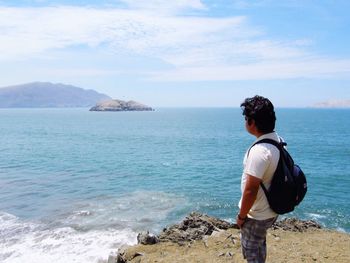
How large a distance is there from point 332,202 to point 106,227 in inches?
713

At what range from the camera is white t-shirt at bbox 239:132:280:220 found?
19.5ft

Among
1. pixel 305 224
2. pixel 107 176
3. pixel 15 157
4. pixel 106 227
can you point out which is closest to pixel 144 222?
pixel 106 227

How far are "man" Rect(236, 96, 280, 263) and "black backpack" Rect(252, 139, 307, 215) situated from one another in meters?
0.09

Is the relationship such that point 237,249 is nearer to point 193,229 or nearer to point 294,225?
point 193,229

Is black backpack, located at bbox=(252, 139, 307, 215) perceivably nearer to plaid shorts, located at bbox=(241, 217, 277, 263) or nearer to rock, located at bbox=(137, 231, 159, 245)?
plaid shorts, located at bbox=(241, 217, 277, 263)

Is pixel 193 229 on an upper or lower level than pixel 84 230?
upper

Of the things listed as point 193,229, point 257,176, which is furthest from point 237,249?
point 257,176

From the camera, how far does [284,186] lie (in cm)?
609

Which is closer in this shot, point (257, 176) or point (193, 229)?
point (257, 176)

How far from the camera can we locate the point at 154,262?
1316cm

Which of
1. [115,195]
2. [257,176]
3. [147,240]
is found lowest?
[115,195]

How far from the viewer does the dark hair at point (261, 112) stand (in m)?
6.26

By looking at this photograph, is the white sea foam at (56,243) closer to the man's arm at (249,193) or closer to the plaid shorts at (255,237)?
the plaid shorts at (255,237)

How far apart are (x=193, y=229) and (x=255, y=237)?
974cm
